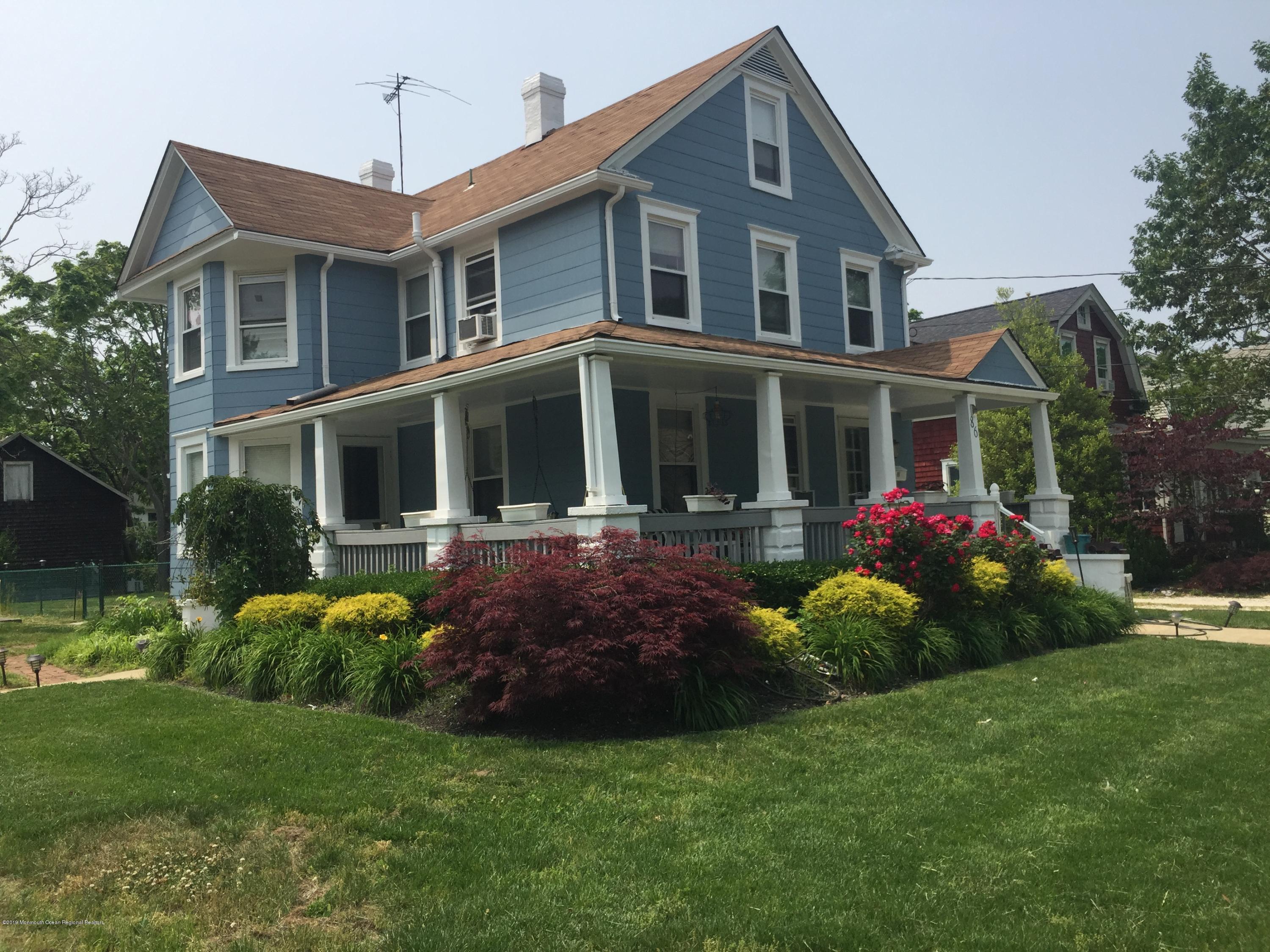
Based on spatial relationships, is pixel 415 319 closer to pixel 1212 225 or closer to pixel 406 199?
pixel 406 199

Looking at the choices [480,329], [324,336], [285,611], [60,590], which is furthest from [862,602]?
[60,590]

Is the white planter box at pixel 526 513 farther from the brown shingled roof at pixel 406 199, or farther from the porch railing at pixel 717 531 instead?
the brown shingled roof at pixel 406 199

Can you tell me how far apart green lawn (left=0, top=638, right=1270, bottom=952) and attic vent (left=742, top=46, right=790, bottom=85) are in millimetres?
11525

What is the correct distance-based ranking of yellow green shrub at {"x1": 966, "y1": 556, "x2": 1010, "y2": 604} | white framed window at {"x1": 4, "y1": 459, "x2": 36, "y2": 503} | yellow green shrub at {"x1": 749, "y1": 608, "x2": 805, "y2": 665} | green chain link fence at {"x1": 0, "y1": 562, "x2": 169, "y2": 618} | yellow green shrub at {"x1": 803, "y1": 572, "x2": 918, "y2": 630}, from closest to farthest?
yellow green shrub at {"x1": 749, "y1": 608, "x2": 805, "y2": 665} < yellow green shrub at {"x1": 803, "y1": 572, "x2": 918, "y2": 630} < yellow green shrub at {"x1": 966, "y1": 556, "x2": 1010, "y2": 604} < green chain link fence at {"x1": 0, "y1": 562, "x2": 169, "y2": 618} < white framed window at {"x1": 4, "y1": 459, "x2": 36, "y2": 503}

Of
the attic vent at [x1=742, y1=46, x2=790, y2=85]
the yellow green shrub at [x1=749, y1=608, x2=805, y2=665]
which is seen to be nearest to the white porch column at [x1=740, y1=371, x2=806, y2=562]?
the yellow green shrub at [x1=749, y1=608, x2=805, y2=665]

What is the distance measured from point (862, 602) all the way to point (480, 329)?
7.63 meters

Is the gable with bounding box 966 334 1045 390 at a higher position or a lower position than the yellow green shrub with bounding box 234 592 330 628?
higher

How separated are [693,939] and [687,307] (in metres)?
11.8

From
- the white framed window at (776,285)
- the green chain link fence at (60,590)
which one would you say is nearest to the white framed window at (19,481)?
the green chain link fence at (60,590)

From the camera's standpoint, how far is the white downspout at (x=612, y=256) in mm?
14188

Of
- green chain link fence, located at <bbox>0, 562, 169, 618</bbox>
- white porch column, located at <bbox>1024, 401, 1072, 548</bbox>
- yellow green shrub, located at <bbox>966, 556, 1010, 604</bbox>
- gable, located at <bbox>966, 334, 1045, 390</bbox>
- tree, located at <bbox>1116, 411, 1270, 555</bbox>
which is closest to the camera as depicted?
yellow green shrub, located at <bbox>966, 556, 1010, 604</bbox>

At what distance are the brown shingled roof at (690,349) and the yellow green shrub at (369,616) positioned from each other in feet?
10.1

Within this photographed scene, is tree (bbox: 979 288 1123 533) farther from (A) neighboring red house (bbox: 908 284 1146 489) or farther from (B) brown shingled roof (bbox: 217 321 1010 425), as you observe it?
(B) brown shingled roof (bbox: 217 321 1010 425)

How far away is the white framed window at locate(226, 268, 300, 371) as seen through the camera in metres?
17.1
